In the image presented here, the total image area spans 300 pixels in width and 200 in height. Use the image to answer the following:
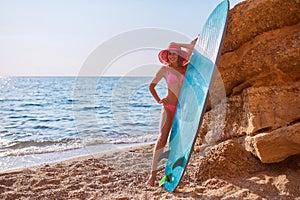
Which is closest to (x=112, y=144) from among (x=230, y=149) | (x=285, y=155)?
(x=230, y=149)

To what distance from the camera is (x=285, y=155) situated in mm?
2988

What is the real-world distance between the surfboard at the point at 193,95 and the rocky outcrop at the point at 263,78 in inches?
15.5

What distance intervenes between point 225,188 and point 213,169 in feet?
1.18

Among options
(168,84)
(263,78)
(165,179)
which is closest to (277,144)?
(263,78)

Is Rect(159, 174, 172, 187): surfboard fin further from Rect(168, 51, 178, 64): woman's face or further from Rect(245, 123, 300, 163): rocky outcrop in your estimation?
Rect(168, 51, 178, 64): woman's face

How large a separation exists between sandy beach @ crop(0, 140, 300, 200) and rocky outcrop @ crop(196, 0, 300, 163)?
180 millimetres

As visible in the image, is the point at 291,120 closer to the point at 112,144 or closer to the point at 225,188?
the point at 225,188

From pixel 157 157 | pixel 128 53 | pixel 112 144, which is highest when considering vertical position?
pixel 128 53

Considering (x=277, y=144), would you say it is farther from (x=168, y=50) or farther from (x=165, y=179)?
(x=168, y=50)

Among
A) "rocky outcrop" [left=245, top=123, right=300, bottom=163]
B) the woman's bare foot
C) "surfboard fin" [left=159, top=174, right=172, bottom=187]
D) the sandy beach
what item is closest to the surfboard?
"surfboard fin" [left=159, top=174, right=172, bottom=187]

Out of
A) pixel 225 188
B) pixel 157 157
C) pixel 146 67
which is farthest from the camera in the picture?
pixel 146 67

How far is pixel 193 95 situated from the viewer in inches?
124

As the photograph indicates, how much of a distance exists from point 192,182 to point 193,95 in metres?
0.97

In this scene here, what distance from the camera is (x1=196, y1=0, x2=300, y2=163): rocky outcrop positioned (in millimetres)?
2990
